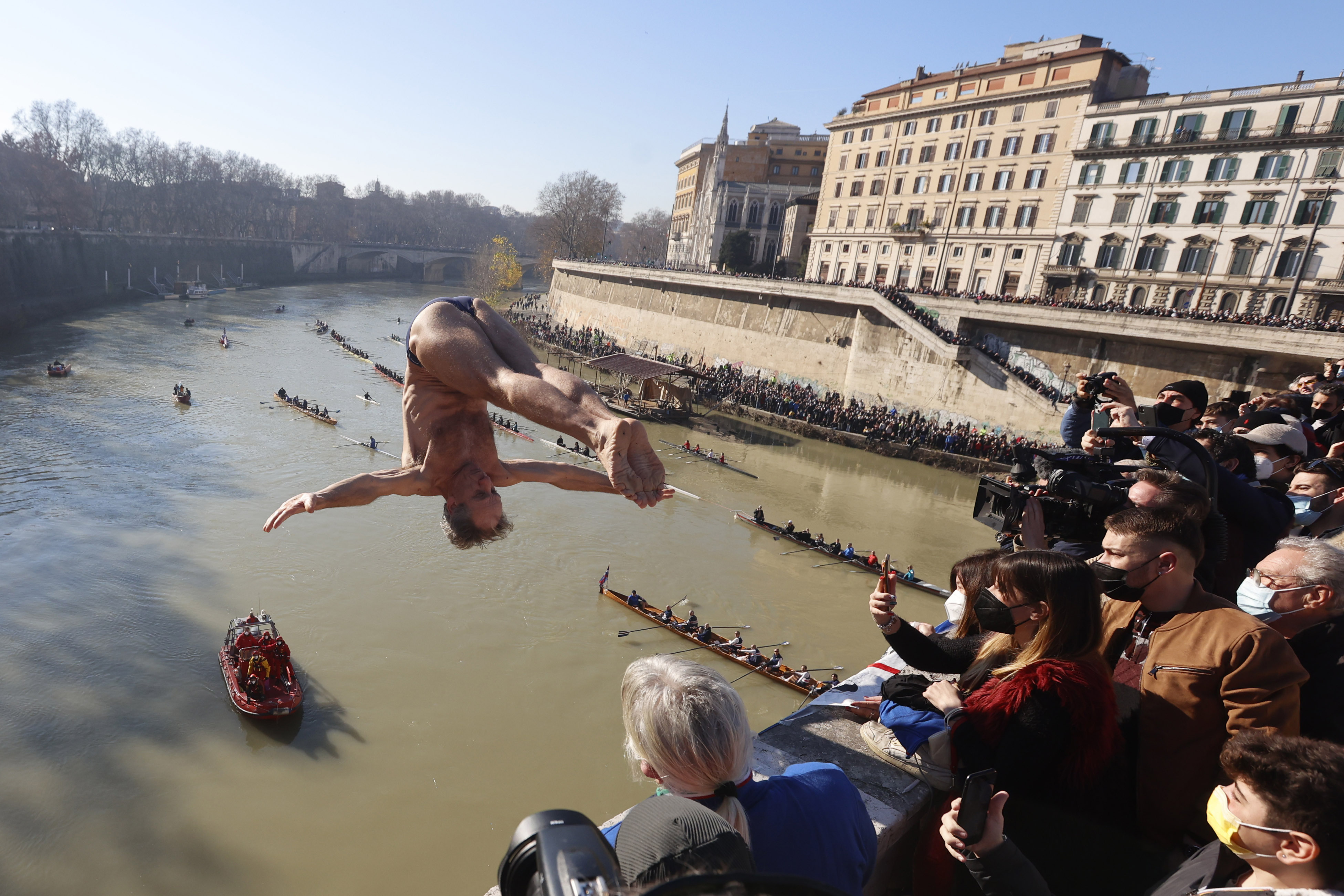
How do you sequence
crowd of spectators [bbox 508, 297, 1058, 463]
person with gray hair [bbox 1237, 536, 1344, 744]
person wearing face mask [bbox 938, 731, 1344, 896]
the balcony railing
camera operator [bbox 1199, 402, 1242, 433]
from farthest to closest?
crowd of spectators [bbox 508, 297, 1058, 463]
the balcony railing
camera operator [bbox 1199, 402, 1242, 433]
person with gray hair [bbox 1237, 536, 1344, 744]
person wearing face mask [bbox 938, 731, 1344, 896]

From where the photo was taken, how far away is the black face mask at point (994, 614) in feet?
8.77

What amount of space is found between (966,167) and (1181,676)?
1574 inches

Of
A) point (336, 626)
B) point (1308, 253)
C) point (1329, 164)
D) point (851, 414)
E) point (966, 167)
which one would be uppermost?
point (966, 167)

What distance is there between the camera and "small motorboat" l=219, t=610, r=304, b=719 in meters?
12.6

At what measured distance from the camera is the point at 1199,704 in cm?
238

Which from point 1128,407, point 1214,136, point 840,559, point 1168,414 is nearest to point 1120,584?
point 1128,407

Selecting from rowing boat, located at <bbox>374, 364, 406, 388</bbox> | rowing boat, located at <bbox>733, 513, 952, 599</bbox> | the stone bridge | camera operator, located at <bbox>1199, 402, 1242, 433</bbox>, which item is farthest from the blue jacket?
the stone bridge

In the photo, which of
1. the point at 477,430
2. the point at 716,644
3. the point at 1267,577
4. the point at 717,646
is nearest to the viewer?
the point at 1267,577

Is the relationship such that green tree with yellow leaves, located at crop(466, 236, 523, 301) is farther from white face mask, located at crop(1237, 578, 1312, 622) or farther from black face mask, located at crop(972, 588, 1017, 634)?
white face mask, located at crop(1237, 578, 1312, 622)

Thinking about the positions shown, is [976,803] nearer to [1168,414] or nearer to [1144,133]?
[1168,414]

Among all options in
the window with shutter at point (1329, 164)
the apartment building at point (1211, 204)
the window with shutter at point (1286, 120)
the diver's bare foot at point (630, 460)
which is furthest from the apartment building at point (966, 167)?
the diver's bare foot at point (630, 460)

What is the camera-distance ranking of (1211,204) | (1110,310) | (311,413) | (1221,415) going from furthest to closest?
1. (311,413)
2. (1211,204)
3. (1110,310)
4. (1221,415)

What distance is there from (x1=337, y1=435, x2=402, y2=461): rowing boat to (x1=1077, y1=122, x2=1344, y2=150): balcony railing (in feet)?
112

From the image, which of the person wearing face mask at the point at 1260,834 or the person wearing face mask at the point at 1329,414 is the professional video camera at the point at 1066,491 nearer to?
the person wearing face mask at the point at 1260,834
